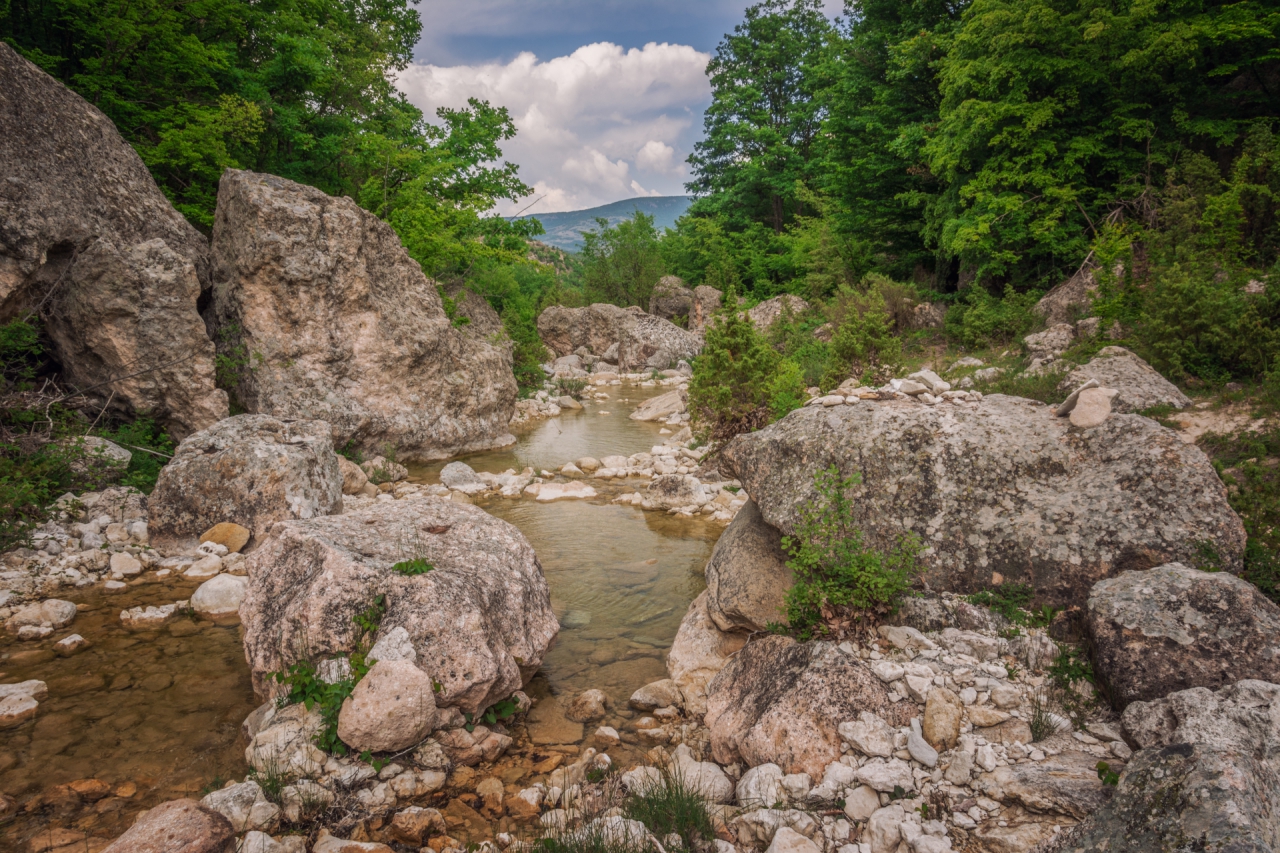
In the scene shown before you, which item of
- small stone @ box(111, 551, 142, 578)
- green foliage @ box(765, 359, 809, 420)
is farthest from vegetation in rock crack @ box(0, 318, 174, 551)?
green foliage @ box(765, 359, 809, 420)

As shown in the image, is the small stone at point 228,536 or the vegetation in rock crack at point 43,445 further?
the small stone at point 228,536

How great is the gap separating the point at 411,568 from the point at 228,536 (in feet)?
16.5

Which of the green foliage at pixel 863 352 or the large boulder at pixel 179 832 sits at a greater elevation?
the green foliage at pixel 863 352

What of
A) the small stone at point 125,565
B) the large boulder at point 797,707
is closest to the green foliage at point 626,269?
the small stone at point 125,565

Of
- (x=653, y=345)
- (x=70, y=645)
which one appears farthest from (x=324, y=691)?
(x=653, y=345)

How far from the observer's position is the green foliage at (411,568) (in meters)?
4.96

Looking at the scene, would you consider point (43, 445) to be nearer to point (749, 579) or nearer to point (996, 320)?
point (749, 579)

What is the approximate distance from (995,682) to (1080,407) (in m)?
2.73

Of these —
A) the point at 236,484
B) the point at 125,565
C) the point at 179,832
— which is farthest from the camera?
the point at 236,484

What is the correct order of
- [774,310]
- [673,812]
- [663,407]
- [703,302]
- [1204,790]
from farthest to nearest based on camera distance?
[703,302] < [774,310] < [663,407] < [673,812] < [1204,790]

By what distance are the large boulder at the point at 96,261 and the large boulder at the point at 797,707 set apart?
1105cm

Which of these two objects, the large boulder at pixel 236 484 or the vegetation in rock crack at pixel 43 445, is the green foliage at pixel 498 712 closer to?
the large boulder at pixel 236 484

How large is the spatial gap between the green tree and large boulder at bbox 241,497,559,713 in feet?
108

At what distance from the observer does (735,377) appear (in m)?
11.8
